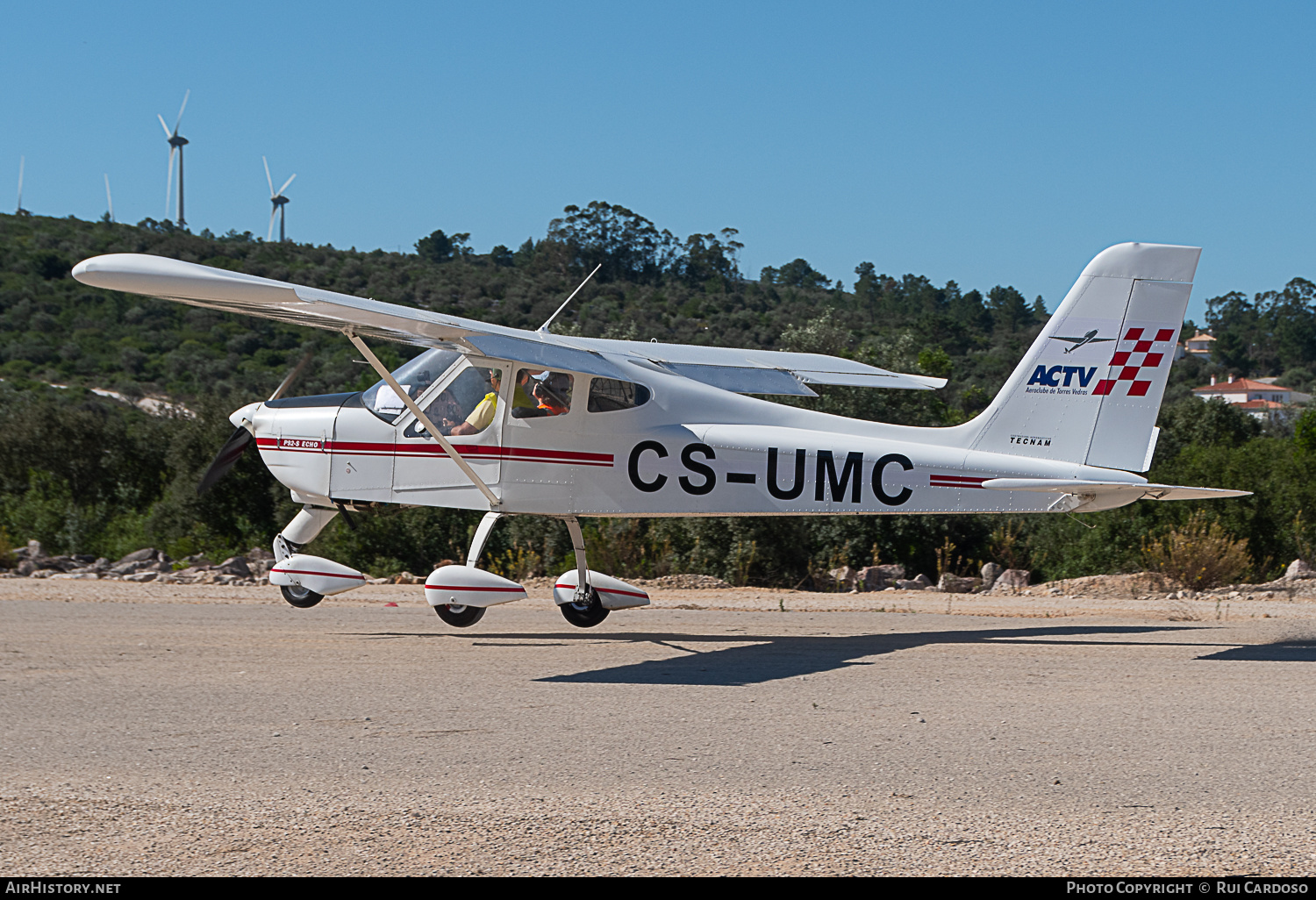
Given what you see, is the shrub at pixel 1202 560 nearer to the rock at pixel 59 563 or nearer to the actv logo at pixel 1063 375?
the actv logo at pixel 1063 375

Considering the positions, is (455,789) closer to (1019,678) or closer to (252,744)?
(252,744)

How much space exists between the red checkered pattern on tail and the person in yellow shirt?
Answer: 5234 millimetres

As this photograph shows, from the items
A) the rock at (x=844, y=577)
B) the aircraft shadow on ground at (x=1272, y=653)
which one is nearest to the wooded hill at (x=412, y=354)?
the rock at (x=844, y=577)

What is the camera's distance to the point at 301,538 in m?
11.2

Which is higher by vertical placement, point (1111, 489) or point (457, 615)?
point (1111, 489)

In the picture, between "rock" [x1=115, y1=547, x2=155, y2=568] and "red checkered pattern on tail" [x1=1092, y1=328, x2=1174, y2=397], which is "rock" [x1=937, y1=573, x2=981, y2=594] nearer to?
"red checkered pattern on tail" [x1=1092, y1=328, x2=1174, y2=397]

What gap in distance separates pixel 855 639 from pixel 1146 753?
451 cm

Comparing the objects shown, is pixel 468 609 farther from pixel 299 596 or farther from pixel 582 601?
pixel 299 596

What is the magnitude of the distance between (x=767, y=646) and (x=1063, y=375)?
3362 mm

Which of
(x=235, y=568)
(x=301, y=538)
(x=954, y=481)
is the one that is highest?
A: (x=954, y=481)

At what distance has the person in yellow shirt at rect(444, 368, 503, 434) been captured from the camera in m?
10.2

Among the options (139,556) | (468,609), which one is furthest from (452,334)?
(139,556)

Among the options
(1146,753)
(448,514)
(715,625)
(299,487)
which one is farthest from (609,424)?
(448,514)

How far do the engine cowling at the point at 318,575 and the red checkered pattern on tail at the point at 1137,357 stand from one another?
6.77 meters
